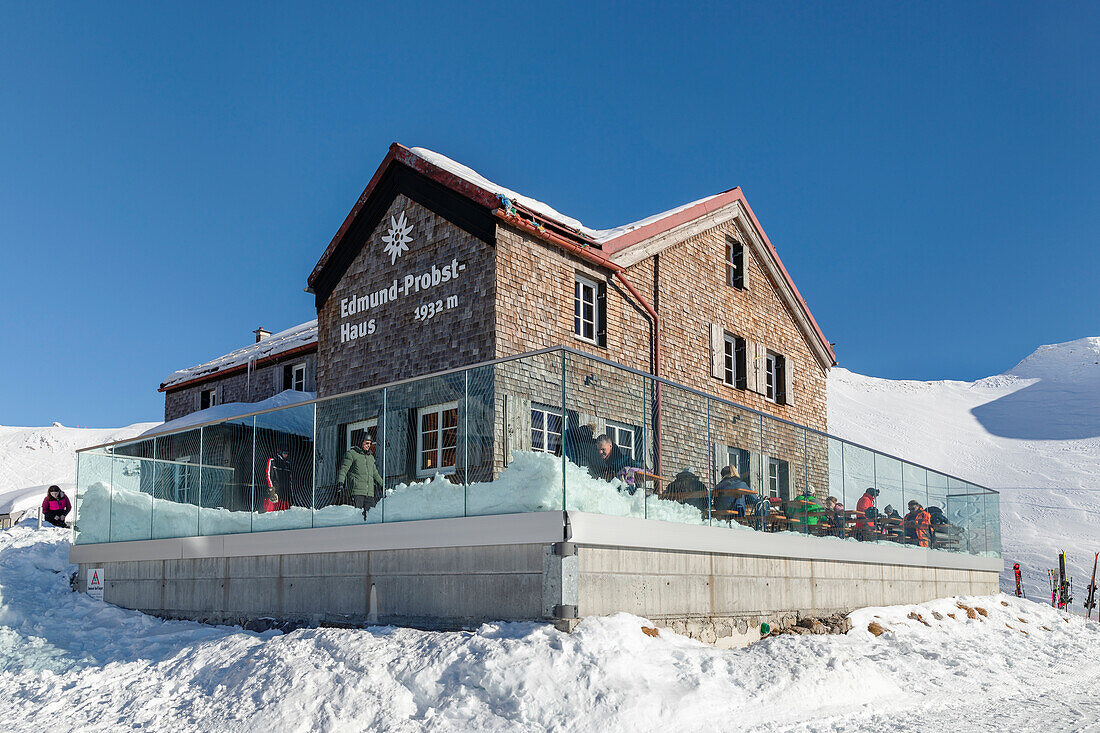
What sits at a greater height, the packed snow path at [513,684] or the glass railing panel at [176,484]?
the glass railing panel at [176,484]

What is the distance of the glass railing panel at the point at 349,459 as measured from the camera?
10828 millimetres

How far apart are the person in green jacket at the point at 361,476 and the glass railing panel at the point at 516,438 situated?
138cm

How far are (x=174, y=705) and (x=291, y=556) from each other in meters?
2.94

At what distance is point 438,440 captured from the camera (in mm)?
10156

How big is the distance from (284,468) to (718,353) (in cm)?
1189

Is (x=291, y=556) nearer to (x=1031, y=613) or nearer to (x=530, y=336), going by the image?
(x=530, y=336)

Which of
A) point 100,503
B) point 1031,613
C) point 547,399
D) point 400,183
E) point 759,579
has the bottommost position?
point 1031,613

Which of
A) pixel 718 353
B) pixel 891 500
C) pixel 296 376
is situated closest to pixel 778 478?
pixel 891 500

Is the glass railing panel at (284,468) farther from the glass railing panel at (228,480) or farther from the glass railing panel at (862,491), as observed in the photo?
the glass railing panel at (862,491)

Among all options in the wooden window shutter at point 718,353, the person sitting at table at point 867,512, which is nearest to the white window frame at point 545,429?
the person sitting at table at point 867,512

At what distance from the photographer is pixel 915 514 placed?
17672mm

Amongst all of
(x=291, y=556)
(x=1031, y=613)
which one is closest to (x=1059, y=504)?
(x=1031, y=613)

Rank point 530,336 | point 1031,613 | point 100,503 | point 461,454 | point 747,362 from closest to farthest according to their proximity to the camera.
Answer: point 461,454 → point 100,503 → point 530,336 → point 1031,613 → point 747,362

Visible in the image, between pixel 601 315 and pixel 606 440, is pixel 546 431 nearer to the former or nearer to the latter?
pixel 606 440
